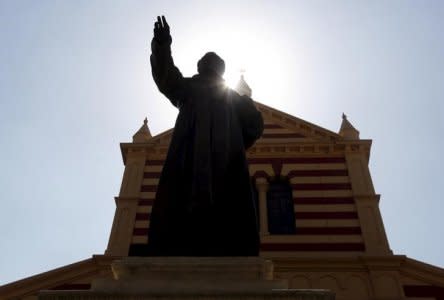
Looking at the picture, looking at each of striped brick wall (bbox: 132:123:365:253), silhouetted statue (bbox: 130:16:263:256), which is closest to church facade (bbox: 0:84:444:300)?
striped brick wall (bbox: 132:123:365:253)

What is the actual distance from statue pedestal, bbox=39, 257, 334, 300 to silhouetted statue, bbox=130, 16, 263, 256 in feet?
1.24

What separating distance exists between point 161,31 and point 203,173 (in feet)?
5.59

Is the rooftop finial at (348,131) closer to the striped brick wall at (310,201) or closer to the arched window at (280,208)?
the striped brick wall at (310,201)

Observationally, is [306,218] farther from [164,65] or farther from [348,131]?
[164,65]

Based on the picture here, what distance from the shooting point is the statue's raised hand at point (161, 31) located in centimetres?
459

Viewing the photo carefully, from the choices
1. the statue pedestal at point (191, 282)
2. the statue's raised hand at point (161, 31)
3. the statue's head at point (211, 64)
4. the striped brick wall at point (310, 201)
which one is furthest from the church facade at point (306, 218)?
the statue pedestal at point (191, 282)

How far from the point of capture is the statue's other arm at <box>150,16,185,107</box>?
4.59 metres

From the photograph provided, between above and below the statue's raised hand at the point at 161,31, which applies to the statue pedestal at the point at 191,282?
below

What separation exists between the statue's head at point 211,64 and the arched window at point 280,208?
8737mm

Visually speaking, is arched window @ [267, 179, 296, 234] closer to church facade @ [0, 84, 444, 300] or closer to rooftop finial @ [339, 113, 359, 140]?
church facade @ [0, 84, 444, 300]

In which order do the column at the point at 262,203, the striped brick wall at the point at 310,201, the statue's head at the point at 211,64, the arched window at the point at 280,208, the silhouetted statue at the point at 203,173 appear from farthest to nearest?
1. the arched window at the point at 280,208
2. the column at the point at 262,203
3. the striped brick wall at the point at 310,201
4. the statue's head at the point at 211,64
5. the silhouetted statue at the point at 203,173

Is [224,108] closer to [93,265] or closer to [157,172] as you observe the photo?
[93,265]

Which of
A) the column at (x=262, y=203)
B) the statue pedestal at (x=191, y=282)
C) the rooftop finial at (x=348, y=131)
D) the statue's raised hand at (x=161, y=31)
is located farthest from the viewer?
the rooftop finial at (x=348, y=131)

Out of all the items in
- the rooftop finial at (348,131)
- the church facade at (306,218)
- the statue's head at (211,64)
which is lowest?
the statue's head at (211,64)
